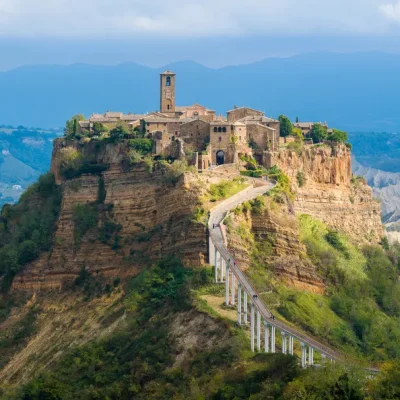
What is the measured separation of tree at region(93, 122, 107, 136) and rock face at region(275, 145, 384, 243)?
420 inches

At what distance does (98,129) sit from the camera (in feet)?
263

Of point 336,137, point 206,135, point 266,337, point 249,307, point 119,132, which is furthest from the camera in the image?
point 336,137

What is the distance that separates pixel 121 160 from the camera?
74.9m

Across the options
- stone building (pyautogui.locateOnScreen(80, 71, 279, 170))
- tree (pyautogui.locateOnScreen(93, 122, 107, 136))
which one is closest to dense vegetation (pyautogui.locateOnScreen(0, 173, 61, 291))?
tree (pyautogui.locateOnScreen(93, 122, 107, 136))

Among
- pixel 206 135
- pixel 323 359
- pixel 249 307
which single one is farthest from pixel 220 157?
pixel 323 359

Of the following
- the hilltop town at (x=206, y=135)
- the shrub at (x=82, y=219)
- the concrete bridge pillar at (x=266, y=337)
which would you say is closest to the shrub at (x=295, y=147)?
A: the hilltop town at (x=206, y=135)

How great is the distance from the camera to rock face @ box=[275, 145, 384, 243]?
7869cm

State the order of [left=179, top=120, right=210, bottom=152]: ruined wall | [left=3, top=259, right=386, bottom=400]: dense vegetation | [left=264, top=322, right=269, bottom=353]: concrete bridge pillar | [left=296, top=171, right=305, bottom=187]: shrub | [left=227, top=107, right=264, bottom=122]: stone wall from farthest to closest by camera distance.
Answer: [left=227, top=107, right=264, bottom=122]: stone wall < [left=296, top=171, right=305, bottom=187]: shrub < [left=179, top=120, right=210, bottom=152]: ruined wall < [left=264, top=322, right=269, bottom=353]: concrete bridge pillar < [left=3, top=259, right=386, bottom=400]: dense vegetation

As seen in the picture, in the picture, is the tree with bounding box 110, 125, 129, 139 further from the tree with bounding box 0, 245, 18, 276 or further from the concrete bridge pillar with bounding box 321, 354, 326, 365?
the concrete bridge pillar with bounding box 321, 354, 326, 365

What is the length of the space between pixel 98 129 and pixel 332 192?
14.5 metres

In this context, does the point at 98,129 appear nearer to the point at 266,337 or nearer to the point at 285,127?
the point at 285,127

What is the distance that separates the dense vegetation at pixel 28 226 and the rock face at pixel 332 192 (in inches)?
533

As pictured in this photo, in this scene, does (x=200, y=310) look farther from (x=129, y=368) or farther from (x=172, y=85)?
(x=172, y=85)

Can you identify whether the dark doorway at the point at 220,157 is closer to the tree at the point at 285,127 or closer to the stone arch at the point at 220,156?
the stone arch at the point at 220,156
